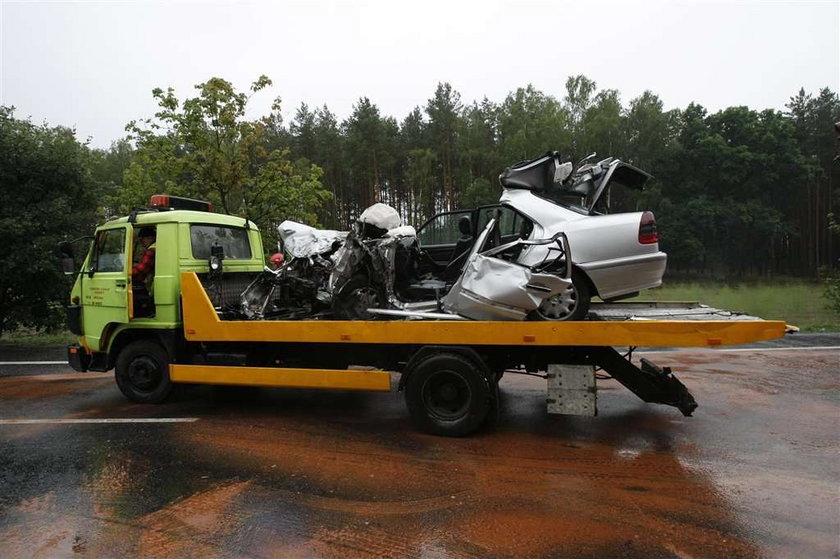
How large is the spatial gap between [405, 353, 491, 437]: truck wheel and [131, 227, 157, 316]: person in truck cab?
3.41m

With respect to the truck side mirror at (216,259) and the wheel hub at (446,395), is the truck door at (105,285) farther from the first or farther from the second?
the wheel hub at (446,395)

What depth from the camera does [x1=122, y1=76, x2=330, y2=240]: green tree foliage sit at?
513 inches

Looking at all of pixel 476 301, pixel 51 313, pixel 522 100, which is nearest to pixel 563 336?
pixel 476 301

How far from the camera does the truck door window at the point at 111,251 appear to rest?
245 inches

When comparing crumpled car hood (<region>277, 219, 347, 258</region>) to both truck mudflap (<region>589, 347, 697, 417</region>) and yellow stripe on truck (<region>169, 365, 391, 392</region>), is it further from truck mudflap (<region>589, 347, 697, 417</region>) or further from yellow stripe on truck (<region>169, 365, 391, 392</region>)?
truck mudflap (<region>589, 347, 697, 417</region>)

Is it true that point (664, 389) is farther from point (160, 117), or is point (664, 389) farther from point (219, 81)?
point (160, 117)

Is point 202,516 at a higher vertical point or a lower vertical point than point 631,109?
lower

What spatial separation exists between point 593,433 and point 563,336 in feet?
4.27

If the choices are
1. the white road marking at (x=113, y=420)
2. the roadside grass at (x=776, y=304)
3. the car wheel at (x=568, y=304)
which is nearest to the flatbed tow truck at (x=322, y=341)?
the car wheel at (x=568, y=304)

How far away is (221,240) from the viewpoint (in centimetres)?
664

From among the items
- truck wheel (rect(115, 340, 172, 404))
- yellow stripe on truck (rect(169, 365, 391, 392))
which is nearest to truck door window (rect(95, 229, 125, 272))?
truck wheel (rect(115, 340, 172, 404))

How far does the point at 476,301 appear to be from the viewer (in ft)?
16.4

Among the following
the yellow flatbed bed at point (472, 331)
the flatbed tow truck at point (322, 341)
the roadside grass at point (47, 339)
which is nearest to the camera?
the yellow flatbed bed at point (472, 331)

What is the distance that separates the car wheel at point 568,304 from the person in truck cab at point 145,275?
4.54 metres
